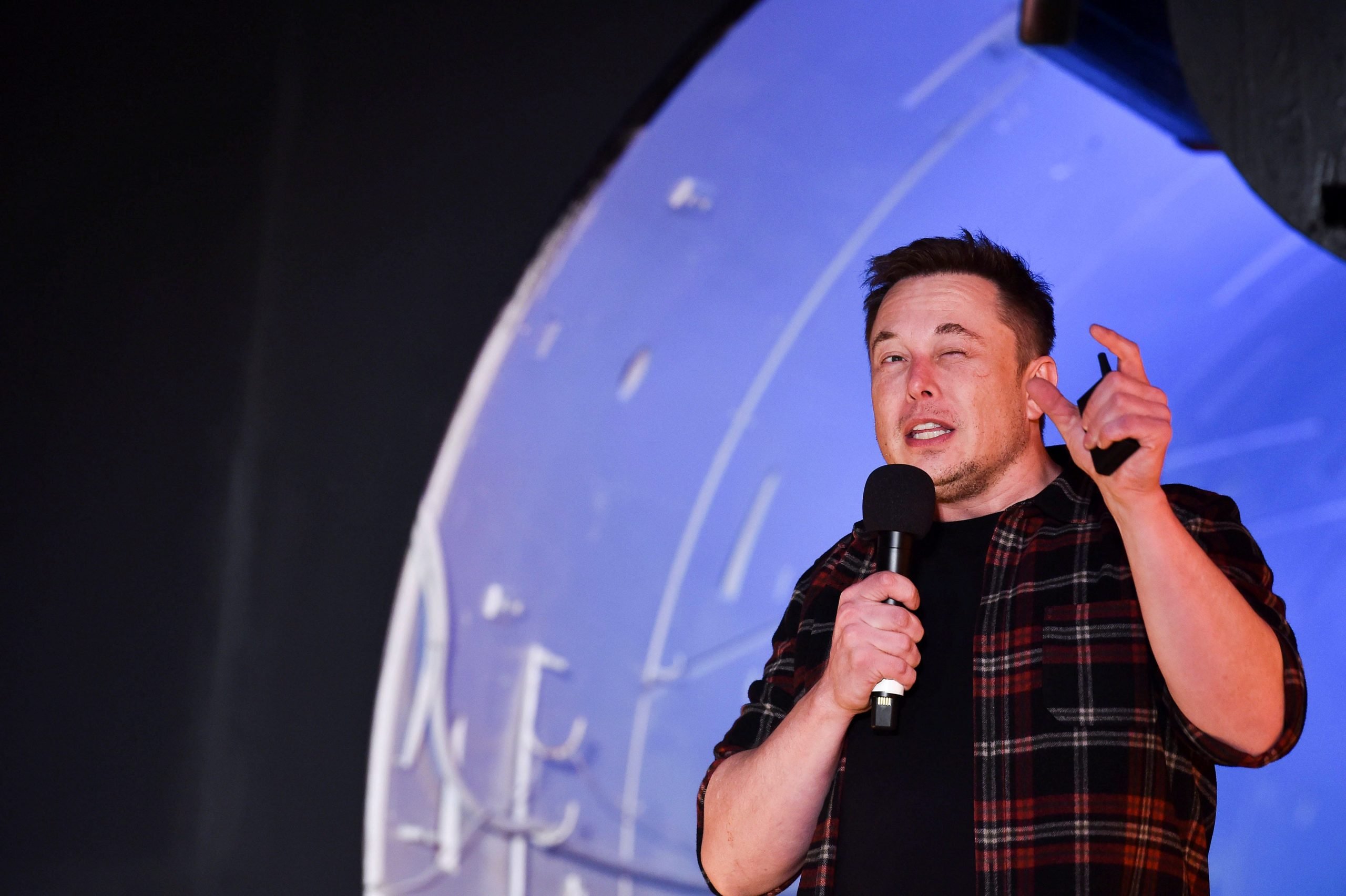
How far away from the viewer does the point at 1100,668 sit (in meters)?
1.26

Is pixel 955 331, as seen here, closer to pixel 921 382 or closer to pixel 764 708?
pixel 921 382

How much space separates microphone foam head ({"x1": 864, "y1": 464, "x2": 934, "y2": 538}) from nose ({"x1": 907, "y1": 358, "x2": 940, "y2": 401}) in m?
0.18

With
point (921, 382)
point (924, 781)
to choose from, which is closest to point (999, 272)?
point (921, 382)

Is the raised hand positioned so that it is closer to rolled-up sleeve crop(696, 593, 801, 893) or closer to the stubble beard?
the stubble beard

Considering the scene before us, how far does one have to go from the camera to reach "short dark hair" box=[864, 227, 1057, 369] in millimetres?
1614

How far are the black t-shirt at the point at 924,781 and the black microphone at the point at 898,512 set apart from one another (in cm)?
5

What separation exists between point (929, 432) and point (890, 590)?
1.23 feet

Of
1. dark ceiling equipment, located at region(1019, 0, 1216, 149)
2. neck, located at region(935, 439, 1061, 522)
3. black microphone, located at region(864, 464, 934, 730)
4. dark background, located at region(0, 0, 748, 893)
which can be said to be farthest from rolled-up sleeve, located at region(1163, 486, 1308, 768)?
dark background, located at region(0, 0, 748, 893)

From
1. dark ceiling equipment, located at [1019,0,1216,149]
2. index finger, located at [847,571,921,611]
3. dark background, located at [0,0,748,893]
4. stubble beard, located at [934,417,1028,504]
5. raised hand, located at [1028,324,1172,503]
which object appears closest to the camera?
raised hand, located at [1028,324,1172,503]

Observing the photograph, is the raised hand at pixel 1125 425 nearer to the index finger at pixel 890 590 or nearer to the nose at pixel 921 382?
the index finger at pixel 890 590

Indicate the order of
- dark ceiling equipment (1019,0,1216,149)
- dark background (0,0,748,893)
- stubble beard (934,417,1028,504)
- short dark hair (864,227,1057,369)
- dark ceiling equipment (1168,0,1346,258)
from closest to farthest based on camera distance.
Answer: dark ceiling equipment (1168,0,1346,258)
stubble beard (934,417,1028,504)
short dark hair (864,227,1057,369)
dark ceiling equipment (1019,0,1216,149)
dark background (0,0,748,893)

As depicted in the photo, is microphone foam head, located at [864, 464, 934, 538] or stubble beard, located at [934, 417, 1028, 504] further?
stubble beard, located at [934, 417, 1028, 504]

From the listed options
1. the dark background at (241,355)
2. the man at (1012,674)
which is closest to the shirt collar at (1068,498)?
the man at (1012,674)

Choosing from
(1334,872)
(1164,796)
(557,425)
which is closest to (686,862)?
(557,425)
